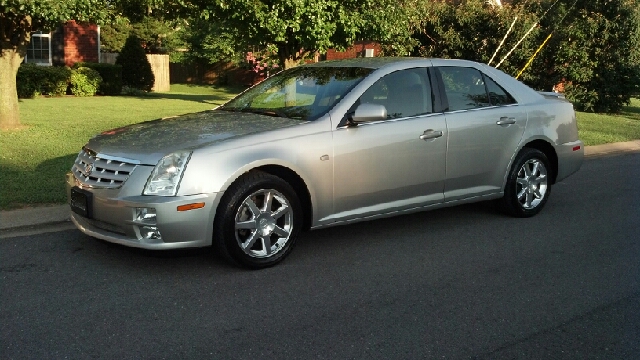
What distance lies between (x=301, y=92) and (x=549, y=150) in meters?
2.85

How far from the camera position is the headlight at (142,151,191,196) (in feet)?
16.7

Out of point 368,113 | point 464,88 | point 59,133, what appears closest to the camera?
point 368,113

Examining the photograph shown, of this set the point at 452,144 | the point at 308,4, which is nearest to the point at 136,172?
the point at 452,144

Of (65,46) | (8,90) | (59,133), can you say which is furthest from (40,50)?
(59,133)

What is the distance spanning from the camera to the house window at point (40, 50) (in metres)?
26.1

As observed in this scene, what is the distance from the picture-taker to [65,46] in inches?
1069

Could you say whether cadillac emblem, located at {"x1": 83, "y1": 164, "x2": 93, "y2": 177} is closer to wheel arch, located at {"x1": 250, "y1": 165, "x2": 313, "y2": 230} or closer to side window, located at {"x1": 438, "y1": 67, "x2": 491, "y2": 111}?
wheel arch, located at {"x1": 250, "y1": 165, "x2": 313, "y2": 230}

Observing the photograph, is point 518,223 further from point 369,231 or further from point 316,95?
point 316,95

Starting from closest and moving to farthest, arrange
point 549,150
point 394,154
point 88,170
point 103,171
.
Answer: point 103,171 → point 88,170 → point 394,154 → point 549,150

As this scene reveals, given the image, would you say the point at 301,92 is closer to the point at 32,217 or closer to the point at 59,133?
the point at 32,217

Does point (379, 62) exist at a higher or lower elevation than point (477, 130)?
higher

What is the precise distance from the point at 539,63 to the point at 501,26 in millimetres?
1905

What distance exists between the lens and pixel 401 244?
6.39 m

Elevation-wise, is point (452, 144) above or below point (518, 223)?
above
